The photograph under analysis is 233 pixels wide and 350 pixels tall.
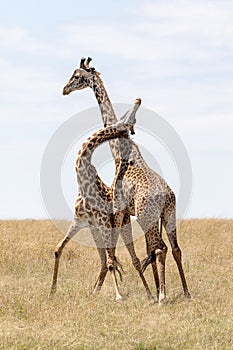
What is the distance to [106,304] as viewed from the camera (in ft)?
Answer: 29.7

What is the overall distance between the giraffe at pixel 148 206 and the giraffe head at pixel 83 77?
1.17 m

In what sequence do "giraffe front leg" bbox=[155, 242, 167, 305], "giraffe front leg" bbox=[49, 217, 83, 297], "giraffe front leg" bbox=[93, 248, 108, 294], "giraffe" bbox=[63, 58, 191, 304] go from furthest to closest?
"giraffe front leg" bbox=[93, 248, 108, 294], "giraffe front leg" bbox=[49, 217, 83, 297], "giraffe" bbox=[63, 58, 191, 304], "giraffe front leg" bbox=[155, 242, 167, 305]

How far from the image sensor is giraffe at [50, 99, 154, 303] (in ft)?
32.6

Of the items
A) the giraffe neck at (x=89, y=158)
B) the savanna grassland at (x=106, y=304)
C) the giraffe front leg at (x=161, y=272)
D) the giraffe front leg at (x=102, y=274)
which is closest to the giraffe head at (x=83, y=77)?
the giraffe neck at (x=89, y=158)

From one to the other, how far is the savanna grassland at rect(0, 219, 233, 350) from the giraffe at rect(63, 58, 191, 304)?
50 cm

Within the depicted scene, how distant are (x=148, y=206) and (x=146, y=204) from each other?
4 centimetres

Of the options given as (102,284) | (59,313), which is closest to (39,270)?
(102,284)

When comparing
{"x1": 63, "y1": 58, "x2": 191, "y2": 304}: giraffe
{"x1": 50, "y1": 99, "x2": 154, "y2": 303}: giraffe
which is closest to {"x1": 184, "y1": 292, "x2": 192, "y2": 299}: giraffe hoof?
{"x1": 63, "y1": 58, "x2": 191, "y2": 304}: giraffe

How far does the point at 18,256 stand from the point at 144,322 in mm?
4708

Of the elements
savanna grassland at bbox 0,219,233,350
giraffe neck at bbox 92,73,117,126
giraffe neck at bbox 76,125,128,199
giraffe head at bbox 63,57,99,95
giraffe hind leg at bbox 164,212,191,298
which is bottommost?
savanna grassland at bbox 0,219,233,350

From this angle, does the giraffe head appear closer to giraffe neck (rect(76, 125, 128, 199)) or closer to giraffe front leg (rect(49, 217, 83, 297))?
giraffe neck (rect(76, 125, 128, 199))

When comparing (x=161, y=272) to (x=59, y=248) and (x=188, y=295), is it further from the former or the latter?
(x=59, y=248)

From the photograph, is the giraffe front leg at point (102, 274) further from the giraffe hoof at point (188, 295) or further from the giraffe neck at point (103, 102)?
the giraffe neck at point (103, 102)

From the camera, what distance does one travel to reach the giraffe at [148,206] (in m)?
9.41
